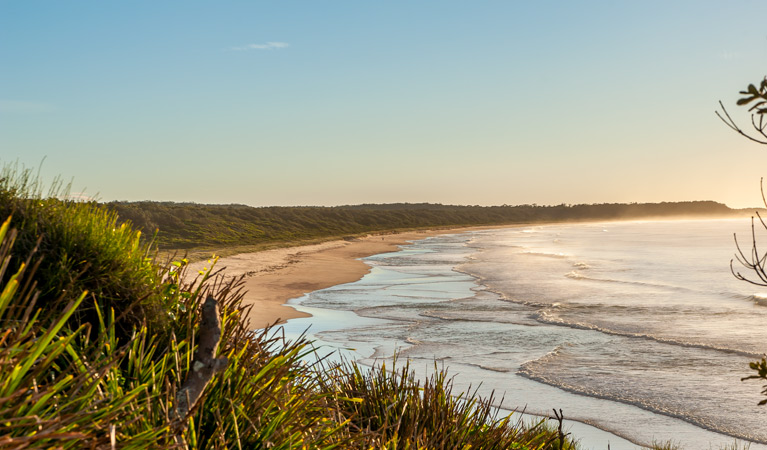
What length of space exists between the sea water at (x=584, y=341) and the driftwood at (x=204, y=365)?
388 cm

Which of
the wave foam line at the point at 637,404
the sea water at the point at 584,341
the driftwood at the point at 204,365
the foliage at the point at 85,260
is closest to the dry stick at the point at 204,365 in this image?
the driftwood at the point at 204,365

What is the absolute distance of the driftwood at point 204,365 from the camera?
130 inches

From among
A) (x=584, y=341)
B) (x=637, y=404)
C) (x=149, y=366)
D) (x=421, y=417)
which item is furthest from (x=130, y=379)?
(x=584, y=341)

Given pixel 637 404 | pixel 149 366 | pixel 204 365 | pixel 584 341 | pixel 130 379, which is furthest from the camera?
pixel 584 341

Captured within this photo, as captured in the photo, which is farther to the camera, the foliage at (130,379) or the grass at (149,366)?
the grass at (149,366)

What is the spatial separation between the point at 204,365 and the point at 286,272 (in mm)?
32295

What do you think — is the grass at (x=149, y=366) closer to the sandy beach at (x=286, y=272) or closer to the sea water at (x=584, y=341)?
the sea water at (x=584, y=341)

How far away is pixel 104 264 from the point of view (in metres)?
4.31

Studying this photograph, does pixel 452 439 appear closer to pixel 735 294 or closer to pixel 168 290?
pixel 168 290

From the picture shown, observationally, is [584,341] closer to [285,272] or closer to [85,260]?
[85,260]

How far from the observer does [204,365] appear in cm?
336

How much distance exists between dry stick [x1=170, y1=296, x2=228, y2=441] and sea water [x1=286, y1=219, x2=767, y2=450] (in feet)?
12.7

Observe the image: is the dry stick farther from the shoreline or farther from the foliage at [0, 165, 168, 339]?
the shoreline

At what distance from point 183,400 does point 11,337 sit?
39.4 inches
